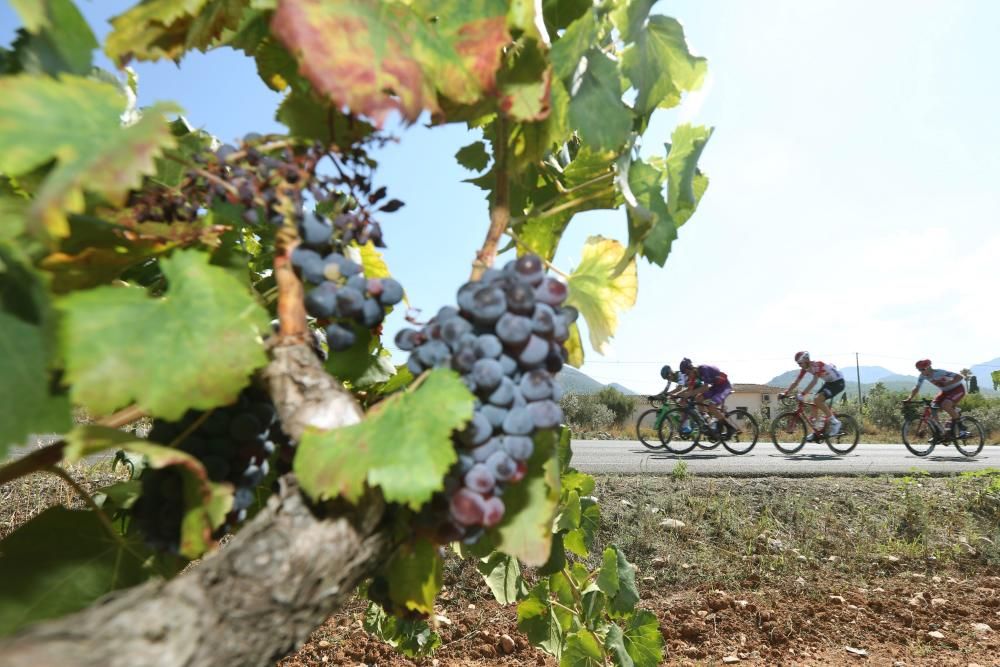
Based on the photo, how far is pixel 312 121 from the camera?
82 cm

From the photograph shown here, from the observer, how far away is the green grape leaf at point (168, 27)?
2.48ft

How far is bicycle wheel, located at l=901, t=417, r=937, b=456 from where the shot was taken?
41.2 feet

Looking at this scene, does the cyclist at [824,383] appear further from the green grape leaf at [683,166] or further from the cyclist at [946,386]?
the green grape leaf at [683,166]

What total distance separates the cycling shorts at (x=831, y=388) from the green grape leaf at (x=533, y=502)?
41.6 feet

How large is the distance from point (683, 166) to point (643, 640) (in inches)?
58.9

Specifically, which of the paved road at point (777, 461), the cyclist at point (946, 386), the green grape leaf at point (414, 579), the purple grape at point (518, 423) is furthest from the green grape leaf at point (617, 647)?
the cyclist at point (946, 386)

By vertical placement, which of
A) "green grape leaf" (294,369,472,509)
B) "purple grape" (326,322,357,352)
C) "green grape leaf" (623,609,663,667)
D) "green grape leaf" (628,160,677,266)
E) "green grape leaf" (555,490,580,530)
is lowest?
"green grape leaf" (623,609,663,667)

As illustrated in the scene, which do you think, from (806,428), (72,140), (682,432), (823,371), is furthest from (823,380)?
(72,140)

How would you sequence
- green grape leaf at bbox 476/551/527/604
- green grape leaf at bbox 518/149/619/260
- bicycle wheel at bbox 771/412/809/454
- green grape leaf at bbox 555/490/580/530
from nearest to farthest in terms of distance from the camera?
green grape leaf at bbox 518/149/619/260 < green grape leaf at bbox 555/490/580/530 < green grape leaf at bbox 476/551/527/604 < bicycle wheel at bbox 771/412/809/454

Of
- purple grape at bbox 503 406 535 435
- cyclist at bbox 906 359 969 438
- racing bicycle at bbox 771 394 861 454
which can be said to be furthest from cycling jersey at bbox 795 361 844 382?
purple grape at bbox 503 406 535 435

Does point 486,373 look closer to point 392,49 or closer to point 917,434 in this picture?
point 392,49

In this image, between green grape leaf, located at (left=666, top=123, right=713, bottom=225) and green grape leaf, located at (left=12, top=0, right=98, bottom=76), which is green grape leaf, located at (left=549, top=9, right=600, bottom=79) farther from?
green grape leaf, located at (left=12, top=0, right=98, bottom=76)

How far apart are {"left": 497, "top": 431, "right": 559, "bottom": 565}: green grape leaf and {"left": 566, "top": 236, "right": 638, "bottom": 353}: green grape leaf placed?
281 mm

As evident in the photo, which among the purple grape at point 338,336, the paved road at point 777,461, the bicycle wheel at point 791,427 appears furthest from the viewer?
the bicycle wheel at point 791,427
